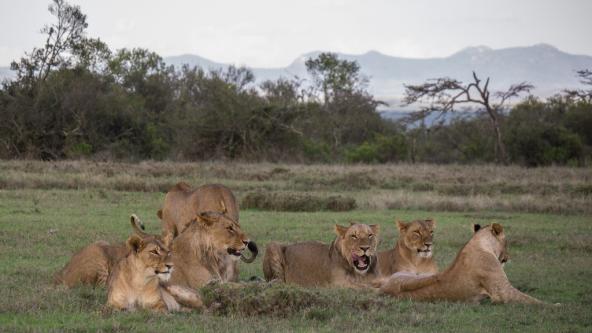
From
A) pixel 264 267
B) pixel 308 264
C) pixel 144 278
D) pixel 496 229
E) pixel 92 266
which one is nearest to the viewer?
pixel 144 278

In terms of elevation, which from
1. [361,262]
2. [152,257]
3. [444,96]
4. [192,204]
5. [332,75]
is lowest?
[361,262]

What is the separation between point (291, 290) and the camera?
9.05 metres

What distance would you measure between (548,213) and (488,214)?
1.39 m

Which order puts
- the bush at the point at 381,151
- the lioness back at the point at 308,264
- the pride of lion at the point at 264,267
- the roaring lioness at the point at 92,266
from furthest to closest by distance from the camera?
the bush at the point at 381,151
the lioness back at the point at 308,264
the roaring lioness at the point at 92,266
the pride of lion at the point at 264,267

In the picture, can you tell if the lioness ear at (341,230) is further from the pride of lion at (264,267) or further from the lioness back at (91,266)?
the lioness back at (91,266)

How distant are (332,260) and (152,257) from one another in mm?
3064

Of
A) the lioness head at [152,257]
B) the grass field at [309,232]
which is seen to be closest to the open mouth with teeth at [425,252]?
the grass field at [309,232]

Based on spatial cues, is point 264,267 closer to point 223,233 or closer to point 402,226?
point 402,226

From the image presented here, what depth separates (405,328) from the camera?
8211 millimetres

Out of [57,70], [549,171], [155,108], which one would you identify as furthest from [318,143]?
[549,171]

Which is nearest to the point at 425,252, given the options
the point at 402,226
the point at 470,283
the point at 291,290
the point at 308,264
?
the point at 402,226

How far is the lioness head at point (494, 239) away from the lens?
32.5 feet

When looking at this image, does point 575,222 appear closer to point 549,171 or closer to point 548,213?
point 548,213

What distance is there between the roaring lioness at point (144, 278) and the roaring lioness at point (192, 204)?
7.54 feet
